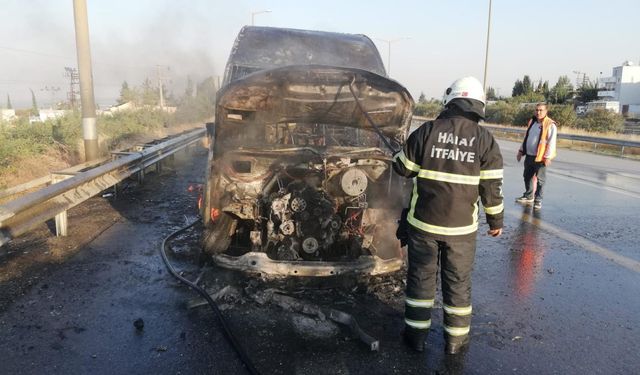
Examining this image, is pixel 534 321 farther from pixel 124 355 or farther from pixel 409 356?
pixel 124 355

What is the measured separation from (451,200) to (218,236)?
8.00ft

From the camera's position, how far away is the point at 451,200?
132 inches

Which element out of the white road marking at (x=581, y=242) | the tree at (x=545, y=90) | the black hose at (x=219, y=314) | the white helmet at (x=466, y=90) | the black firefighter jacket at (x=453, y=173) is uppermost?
the tree at (x=545, y=90)

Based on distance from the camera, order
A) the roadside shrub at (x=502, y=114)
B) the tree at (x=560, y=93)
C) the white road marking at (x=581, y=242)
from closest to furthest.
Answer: the white road marking at (x=581, y=242) → the roadside shrub at (x=502, y=114) → the tree at (x=560, y=93)

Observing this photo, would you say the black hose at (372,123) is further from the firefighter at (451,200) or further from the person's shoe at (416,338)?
the person's shoe at (416,338)

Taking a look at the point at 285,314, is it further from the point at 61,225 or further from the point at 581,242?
the point at 581,242

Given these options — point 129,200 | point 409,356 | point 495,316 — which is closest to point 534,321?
point 495,316

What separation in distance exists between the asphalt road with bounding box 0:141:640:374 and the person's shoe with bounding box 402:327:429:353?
71 millimetres

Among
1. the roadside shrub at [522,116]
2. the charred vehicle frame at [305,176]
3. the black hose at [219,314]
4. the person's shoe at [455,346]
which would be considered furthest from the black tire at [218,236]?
the roadside shrub at [522,116]

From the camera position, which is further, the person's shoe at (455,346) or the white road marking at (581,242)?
the white road marking at (581,242)

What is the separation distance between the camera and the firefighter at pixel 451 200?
3.34 metres

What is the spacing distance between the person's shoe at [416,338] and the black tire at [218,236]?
2.17 metres

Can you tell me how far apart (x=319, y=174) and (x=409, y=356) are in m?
2.10

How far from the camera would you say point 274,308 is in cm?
377
